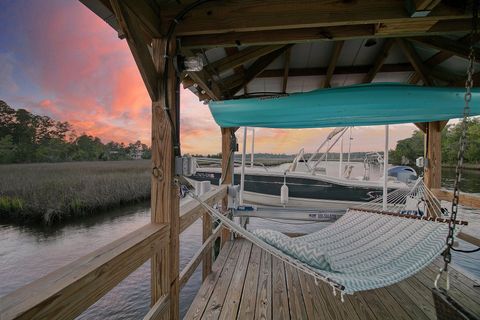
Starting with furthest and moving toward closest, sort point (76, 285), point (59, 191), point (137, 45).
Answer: point (59, 191) < point (137, 45) < point (76, 285)

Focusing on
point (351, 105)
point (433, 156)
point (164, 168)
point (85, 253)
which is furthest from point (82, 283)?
point (85, 253)

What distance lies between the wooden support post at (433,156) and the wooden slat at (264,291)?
8.04 feet

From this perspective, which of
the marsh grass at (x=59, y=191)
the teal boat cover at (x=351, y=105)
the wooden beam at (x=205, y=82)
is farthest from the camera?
the marsh grass at (x=59, y=191)

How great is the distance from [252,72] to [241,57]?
623 millimetres

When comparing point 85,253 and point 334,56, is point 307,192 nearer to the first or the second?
point 334,56

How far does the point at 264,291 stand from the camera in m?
2.15

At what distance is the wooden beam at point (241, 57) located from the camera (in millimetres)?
2432

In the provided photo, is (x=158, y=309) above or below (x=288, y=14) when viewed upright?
below

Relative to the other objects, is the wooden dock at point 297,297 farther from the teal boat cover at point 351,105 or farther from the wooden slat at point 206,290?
the teal boat cover at point 351,105

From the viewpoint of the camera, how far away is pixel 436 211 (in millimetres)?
3225

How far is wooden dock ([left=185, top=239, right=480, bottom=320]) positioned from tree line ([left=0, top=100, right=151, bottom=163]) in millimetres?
3481

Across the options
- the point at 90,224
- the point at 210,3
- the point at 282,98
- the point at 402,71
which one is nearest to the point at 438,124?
the point at 402,71

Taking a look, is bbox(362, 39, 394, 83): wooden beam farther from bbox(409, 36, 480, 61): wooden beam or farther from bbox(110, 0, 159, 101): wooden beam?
bbox(110, 0, 159, 101): wooden beam

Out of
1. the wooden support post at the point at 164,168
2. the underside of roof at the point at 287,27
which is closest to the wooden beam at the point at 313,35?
the underside of roof at the point at 287,27
